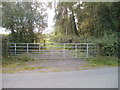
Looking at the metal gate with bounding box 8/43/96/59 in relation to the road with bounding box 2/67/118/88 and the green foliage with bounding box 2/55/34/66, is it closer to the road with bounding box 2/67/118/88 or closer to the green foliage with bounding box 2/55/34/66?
the green foliage with bounding box 2/55/34/66

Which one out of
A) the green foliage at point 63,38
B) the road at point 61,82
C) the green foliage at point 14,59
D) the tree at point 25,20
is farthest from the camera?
the green foliage at point 63,38

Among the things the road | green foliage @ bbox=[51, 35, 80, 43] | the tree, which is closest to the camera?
the road

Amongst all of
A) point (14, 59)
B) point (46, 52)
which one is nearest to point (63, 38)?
point (46, 52)

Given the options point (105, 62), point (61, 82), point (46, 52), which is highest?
point (46, 52)

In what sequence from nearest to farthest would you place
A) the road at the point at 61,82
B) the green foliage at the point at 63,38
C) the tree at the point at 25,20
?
the road at the point at 61,82 → the tree at the point at 25,20 → the green foliage at the point at 63,38

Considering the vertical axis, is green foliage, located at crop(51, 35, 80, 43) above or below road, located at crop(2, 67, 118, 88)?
above

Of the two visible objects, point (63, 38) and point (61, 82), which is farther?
point (63, 38)

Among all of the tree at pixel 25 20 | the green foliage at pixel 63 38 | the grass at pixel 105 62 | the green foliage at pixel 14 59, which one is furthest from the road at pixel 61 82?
the green foliage at pixel 63 38

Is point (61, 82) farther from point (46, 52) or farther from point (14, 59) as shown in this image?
point (46, 52)

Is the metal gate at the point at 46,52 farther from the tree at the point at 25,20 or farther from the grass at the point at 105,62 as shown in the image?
the tree at the point at 25,20

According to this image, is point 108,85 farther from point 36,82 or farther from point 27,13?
point 27,13

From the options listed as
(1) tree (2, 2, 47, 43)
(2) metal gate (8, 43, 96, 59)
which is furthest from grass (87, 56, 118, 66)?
(1) tree (2, 2, 47, 43)

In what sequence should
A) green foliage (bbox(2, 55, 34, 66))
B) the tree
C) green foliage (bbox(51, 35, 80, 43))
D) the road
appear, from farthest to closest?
green foliage (bbox(51, 35, 80, 43)) < the tree < green foliage (bbox(2, 55, 34, 66)) < the road

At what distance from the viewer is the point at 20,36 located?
5.76 m
